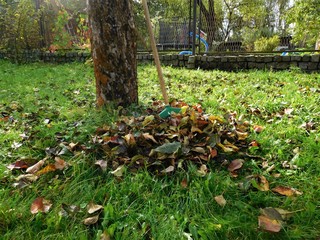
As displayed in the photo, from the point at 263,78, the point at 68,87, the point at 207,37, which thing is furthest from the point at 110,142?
the point at 207,37

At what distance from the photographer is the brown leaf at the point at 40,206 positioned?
130 centimetres

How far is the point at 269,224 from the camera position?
1.16m

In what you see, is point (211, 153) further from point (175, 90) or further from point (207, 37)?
point (207, 37)

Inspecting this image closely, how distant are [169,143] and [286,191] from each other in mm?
754

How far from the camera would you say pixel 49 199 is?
57.0 inches

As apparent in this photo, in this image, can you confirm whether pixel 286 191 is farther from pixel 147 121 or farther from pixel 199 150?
pixel 147 121

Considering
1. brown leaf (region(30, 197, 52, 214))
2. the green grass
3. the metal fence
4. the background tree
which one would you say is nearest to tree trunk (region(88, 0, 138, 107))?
the green grass

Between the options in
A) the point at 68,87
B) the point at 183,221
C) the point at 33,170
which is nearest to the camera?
the point at 183,221

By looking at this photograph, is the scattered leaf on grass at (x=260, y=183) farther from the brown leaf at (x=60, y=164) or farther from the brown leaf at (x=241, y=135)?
the brown leaf at (x=60, y=164)

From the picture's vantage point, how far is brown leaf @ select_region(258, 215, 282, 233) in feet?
3.73

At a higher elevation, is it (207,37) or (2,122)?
(207,37)

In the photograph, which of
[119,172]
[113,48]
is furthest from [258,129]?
[113,48]

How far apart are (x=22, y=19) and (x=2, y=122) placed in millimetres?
7231

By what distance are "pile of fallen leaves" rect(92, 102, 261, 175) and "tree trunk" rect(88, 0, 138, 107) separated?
708mm
